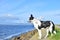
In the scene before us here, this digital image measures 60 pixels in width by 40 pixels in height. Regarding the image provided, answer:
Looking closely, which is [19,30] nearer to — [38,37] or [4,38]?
[4,38]

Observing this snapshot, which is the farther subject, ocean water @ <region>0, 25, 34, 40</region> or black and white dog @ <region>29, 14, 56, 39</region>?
ocean water @ <region>0, 25, 34, 40</region>

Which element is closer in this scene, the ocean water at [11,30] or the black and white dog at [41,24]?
the black and white dog at [41,24]

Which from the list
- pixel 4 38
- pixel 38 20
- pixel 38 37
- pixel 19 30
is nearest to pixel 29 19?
pixel 38 20

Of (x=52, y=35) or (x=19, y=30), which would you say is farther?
(x=19, y=30)

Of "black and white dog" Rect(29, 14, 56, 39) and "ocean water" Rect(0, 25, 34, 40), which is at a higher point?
"black and white dog" Rect(29, 14, 56, 39)

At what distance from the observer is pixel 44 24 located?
12.5 m

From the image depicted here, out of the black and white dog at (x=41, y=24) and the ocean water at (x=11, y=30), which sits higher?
the black and white dog at (x=41, y=24)

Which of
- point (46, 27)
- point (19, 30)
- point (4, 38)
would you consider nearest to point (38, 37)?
point (46, 27)

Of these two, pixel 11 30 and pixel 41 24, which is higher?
pixel 41 24

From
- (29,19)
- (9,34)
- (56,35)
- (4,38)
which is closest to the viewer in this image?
(29,19)

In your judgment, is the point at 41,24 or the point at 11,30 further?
the point at 11,30

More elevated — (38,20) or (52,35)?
(38,20)

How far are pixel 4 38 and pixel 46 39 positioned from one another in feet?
17.7

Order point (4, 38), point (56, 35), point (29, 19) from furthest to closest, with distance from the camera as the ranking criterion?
point (4, 38) → point (56, 35) → point (29, 19)
